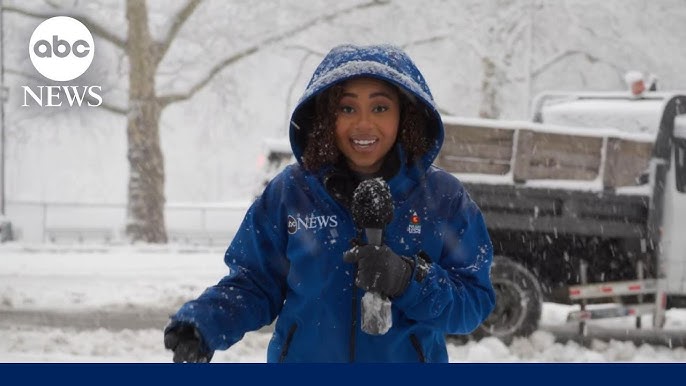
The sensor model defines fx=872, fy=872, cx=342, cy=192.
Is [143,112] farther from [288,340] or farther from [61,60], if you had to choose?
[288,340]

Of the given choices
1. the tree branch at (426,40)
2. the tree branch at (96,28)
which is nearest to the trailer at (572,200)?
the tree branch at (96,28)

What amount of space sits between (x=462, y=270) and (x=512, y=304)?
4991 millimetres

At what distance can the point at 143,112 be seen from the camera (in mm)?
16984

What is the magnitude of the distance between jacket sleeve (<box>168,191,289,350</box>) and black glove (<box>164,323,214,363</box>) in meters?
0.07

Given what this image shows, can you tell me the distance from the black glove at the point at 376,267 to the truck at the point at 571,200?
→ 487 centimetres

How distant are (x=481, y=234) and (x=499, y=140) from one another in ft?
15.6

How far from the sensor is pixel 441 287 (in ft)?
6.32

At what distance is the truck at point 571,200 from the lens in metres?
6.75

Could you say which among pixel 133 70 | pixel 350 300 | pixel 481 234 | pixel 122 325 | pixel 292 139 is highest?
pixel 133 70

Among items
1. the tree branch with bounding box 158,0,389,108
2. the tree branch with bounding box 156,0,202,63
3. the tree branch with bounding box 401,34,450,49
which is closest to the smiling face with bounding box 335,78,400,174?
the tree branch with bounding box 156,0,202,63

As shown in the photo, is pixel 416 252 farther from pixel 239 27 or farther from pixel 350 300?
pixel 239 27

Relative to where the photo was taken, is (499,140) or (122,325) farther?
(122,325)

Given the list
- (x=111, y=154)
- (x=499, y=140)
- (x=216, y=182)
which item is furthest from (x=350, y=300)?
(x=216, y=182)

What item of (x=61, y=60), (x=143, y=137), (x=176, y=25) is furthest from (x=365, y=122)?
(x=61, y=60)
